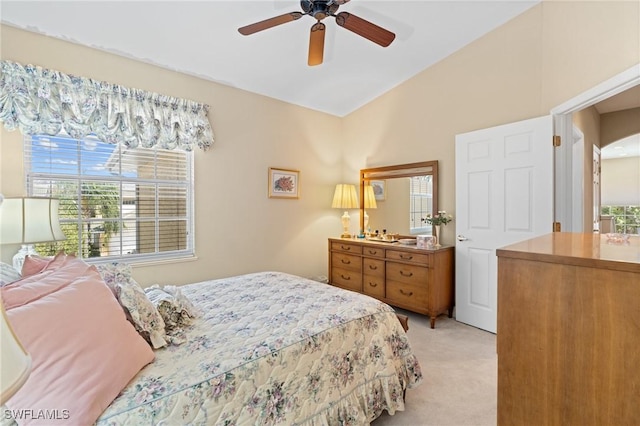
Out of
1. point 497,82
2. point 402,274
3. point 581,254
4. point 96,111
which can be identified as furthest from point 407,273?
point 96,111

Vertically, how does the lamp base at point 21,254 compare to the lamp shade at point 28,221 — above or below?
below

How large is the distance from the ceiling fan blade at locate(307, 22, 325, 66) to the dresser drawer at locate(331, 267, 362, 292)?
251cm

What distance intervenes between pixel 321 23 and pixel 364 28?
1.00 ft

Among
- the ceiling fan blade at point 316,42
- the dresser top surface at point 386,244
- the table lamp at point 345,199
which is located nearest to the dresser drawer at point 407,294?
the dresser top surface at point 386,244

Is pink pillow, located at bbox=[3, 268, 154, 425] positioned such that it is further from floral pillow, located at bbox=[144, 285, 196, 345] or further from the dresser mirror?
the dresser mirror

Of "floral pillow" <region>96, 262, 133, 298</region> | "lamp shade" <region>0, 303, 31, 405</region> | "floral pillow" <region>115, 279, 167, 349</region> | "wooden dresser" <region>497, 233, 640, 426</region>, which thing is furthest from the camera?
"floral pillow" <region>96, 262, 133, 298</region>

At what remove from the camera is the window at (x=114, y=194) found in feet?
8.33

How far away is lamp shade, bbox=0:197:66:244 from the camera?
5.94ft

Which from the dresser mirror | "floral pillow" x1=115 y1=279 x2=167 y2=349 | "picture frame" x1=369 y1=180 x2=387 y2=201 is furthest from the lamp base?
"picture frame" x1=369 y1=180 x2=387 y2=201

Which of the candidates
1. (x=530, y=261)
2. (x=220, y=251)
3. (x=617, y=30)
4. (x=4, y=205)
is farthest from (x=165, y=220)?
(x=617, y=30)

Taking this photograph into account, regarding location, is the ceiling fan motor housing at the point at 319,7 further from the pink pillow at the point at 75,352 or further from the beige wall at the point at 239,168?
the pink pillow at the point at 75,352

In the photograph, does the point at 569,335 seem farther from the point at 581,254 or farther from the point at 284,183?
the point at 284,183

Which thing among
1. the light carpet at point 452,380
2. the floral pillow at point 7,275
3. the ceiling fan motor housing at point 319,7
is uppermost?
the ceiling fan motor housing at point 319,7

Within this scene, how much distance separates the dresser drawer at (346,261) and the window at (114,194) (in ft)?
6.08
